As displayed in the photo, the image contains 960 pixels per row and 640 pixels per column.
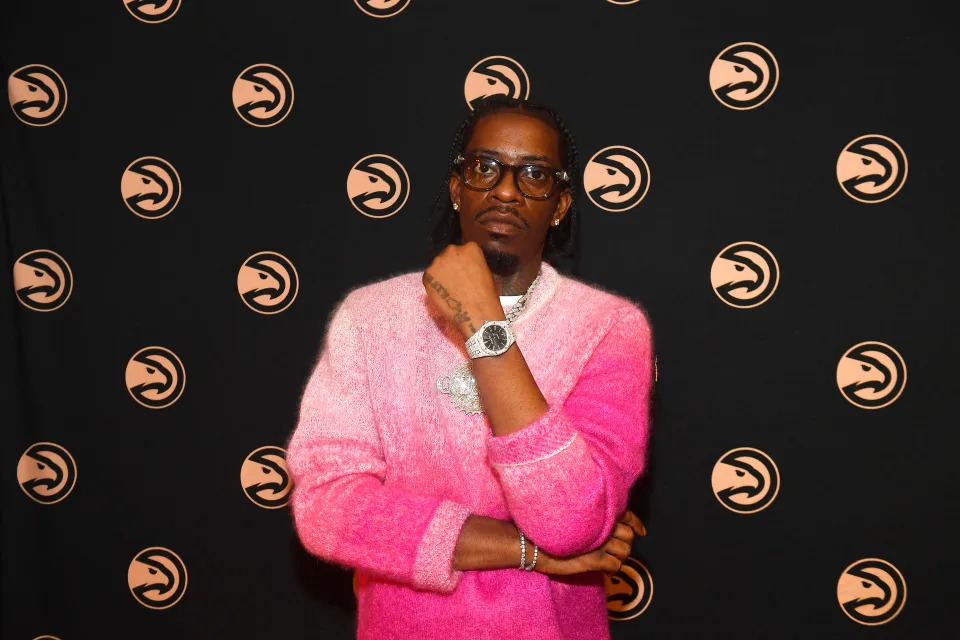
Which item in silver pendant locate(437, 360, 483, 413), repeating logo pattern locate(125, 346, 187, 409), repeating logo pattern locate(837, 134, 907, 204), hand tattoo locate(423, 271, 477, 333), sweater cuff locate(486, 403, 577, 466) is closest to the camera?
sweater cuff locate(486, 403, 577, 466)

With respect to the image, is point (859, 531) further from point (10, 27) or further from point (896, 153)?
point (10, 27)

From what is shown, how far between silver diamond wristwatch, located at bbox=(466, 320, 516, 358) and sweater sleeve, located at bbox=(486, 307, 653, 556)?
0.12 metres

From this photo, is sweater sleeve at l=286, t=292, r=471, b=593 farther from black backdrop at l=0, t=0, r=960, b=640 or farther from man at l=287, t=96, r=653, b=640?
black backdrop at l=0, t=0, r=960, b=640

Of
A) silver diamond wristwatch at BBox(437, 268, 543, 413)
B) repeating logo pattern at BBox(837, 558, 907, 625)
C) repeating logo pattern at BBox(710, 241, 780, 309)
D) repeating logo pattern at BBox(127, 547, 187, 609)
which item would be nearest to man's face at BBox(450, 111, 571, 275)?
silver diamond wristwatch at BBox(437, 268, 543, 413)

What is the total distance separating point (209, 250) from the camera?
2074mm

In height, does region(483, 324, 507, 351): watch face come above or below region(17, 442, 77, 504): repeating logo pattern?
above

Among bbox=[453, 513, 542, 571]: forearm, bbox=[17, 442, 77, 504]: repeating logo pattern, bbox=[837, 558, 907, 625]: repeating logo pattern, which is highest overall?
bbox=[453, 513, 542, 571]: forearm

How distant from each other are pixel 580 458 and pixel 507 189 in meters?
0.51

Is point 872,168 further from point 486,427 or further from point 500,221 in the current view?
point 486,427

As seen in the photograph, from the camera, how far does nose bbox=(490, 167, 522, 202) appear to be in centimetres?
142

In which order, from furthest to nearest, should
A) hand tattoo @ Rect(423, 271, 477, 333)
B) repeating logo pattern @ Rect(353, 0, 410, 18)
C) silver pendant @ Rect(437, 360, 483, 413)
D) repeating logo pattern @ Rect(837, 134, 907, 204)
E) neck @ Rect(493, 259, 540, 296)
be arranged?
repeating logo pattern @ Rect(353, 0, 410, 18) < repeating logo pattern @ Rect(837, 134, 907, 204) < neck @ Rect(493, 259, 540, 296) < silver pendant @ Rect(437, 360, 483, 413) < hand tattoo @ Rect(423, 271, 477, 333)

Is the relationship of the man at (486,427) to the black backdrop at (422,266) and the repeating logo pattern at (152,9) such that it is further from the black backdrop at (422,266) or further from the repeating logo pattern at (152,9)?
the repeating logo pattern at (152,9)

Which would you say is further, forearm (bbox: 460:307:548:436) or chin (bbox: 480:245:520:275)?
chin (bbox: 480:245:520:275)

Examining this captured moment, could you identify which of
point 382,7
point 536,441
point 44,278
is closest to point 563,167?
point 536,441
